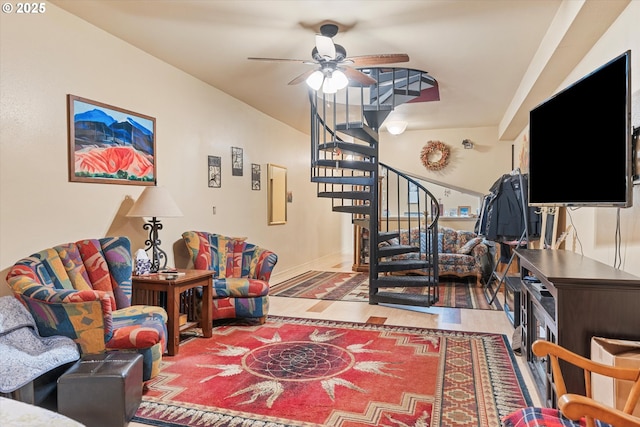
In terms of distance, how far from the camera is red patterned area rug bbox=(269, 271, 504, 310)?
16.6 feet

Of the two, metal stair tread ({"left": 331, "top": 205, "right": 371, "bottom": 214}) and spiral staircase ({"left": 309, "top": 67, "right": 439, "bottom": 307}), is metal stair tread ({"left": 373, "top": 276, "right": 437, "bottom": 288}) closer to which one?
spiral staircase ({"left": 309, "top": 67, "right": 439, "bottom": 307})

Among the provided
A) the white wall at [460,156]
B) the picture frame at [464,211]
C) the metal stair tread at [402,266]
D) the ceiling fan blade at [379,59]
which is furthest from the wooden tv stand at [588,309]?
the picture frame at [464,211]

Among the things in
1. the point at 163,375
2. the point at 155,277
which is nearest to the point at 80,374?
the point at 163,375

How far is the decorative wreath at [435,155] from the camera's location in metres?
7.64

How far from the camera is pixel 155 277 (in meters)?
3.34

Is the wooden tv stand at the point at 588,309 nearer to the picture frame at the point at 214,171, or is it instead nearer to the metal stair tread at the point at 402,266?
the metal stair tread at the point at 402,266

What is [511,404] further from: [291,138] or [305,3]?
[291,138]

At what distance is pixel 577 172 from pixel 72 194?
3465 millimetres

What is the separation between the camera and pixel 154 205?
11.4 feet

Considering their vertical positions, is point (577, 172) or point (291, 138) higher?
point (291, 138)

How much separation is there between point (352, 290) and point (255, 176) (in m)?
2.11

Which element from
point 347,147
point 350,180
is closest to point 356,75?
point 347,147

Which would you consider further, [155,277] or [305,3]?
[155,277]

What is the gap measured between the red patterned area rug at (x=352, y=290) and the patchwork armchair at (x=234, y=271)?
3.83 feet
